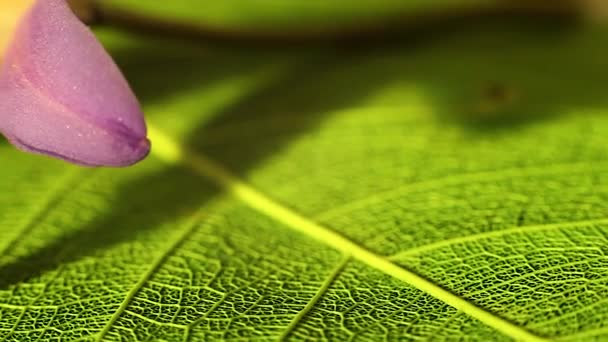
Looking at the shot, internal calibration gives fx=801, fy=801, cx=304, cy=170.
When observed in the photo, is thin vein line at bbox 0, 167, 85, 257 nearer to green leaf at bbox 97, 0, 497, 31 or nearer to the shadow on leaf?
the shadow on leaf

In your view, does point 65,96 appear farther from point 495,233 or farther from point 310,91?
point 310,91

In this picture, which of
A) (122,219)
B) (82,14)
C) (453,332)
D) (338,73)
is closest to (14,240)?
(122,219)

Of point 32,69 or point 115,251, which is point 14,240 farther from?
point 32,69

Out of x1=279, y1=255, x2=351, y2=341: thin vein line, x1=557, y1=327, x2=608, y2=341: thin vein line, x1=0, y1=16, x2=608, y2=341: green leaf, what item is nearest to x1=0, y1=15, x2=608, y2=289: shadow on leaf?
x1=0, y1=16, x2=608, y2=341: green leaf

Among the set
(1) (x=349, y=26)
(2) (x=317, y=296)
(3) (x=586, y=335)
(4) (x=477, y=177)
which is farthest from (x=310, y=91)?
(3) (x=586, y=335)

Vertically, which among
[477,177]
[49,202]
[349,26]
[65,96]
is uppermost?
[349,26]

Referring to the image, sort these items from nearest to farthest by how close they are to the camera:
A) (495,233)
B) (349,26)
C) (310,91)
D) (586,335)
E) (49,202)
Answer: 1. (586,335)
2. (495,233)
3. (49,202)
4. (310,91)
5. (349,26)
